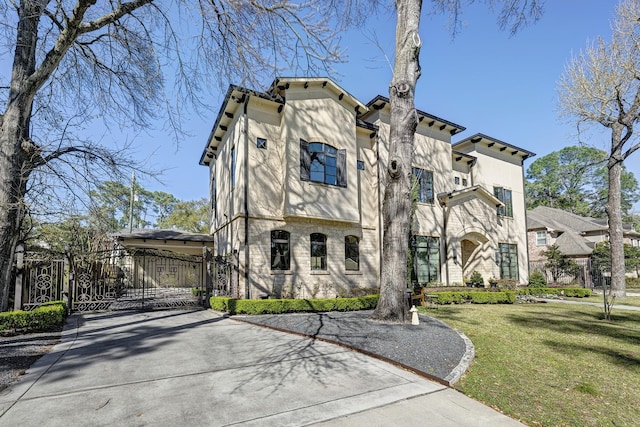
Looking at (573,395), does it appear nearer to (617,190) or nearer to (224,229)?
(224,229)

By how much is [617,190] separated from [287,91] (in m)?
18.8

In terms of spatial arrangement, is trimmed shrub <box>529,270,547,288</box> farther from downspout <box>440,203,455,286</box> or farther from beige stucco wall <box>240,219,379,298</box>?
beige stucco wall <box>240,219,379,298</box>

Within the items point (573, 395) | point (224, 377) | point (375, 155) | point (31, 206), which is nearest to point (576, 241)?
point (375, 155)

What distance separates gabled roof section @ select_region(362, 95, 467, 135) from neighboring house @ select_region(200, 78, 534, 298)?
0.19ft

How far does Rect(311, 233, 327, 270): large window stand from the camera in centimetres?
1461

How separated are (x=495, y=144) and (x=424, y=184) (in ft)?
24.3

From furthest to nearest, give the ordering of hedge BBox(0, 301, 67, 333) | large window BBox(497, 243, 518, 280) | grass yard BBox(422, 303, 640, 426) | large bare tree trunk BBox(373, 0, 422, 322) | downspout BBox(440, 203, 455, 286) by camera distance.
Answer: large window BBox(497, 243, 518, 280) < downspout BBox(440, 203, 455, 286) < large bare tree trunk BBox(373, 0, 422, 322) < hedge BBox(0, 301, 67, 333) < grass yard BBox(422, 303, 640, 426)

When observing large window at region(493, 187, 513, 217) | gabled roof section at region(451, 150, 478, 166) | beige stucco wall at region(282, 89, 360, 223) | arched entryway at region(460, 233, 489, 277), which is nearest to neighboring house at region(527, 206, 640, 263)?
large window at region(493, 187, 513, 217)

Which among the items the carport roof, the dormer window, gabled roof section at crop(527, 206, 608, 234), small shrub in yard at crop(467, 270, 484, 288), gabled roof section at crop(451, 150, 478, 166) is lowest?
small shrub in yard at crop(467, 270, 484, 288)

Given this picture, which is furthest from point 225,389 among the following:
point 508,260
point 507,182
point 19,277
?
point 507,182

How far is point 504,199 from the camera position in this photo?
74.4 ft

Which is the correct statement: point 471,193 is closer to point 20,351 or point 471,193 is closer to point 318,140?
point 318,140

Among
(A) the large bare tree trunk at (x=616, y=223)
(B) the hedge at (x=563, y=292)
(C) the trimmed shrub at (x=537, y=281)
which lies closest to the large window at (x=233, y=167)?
(B) the hedge at (x=563, y=292)

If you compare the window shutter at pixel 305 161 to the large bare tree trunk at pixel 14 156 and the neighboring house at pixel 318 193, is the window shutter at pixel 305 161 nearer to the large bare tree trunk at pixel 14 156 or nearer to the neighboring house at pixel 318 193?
the neighboring house at pixel 318 193
